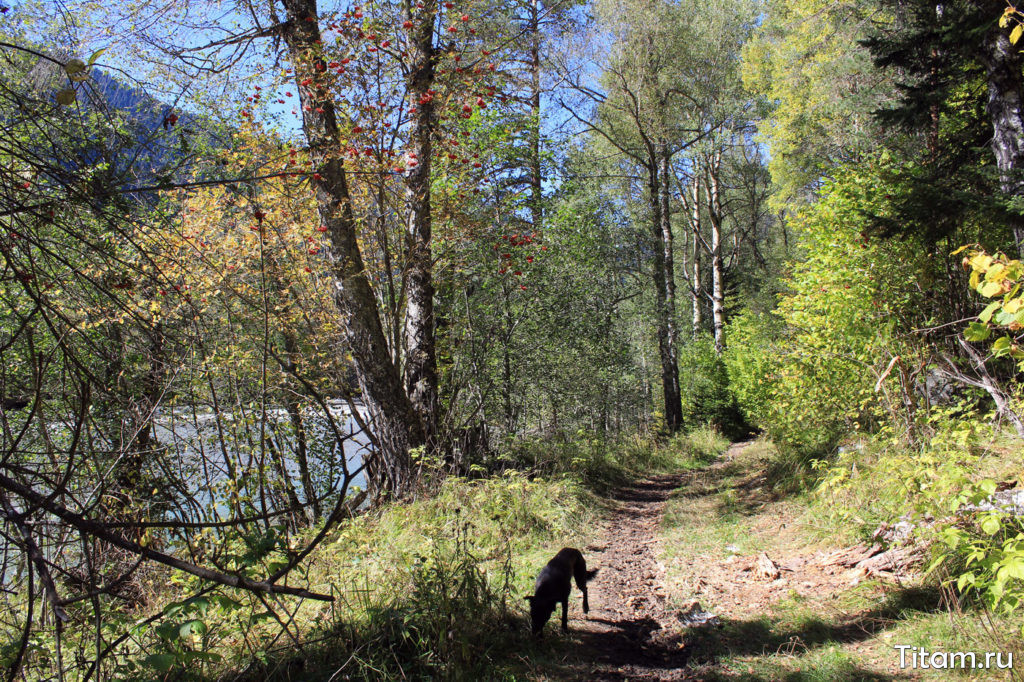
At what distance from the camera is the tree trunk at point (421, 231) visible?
6020mm

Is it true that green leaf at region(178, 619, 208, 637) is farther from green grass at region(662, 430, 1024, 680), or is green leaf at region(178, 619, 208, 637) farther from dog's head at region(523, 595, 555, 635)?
green grass at region(662, 430, 1024, 680)

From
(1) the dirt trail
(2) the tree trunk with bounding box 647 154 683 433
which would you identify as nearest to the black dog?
(1) the dirt trail

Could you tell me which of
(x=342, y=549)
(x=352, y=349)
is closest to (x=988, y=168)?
(x=352, y=349)

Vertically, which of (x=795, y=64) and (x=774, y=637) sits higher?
(x=795, y=64)

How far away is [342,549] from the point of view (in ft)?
15.6

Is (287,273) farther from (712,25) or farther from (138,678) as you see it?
(712,25)

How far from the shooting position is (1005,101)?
231 inches

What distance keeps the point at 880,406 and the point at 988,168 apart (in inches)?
103

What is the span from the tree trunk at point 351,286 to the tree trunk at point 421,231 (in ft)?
1.59

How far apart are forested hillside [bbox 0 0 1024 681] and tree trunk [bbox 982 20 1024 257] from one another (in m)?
0.03

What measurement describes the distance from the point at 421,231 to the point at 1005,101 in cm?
630

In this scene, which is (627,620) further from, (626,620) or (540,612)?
(540,612)

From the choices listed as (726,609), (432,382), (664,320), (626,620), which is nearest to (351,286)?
(432,382)

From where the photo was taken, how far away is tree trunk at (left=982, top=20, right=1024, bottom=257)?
5.73 m
